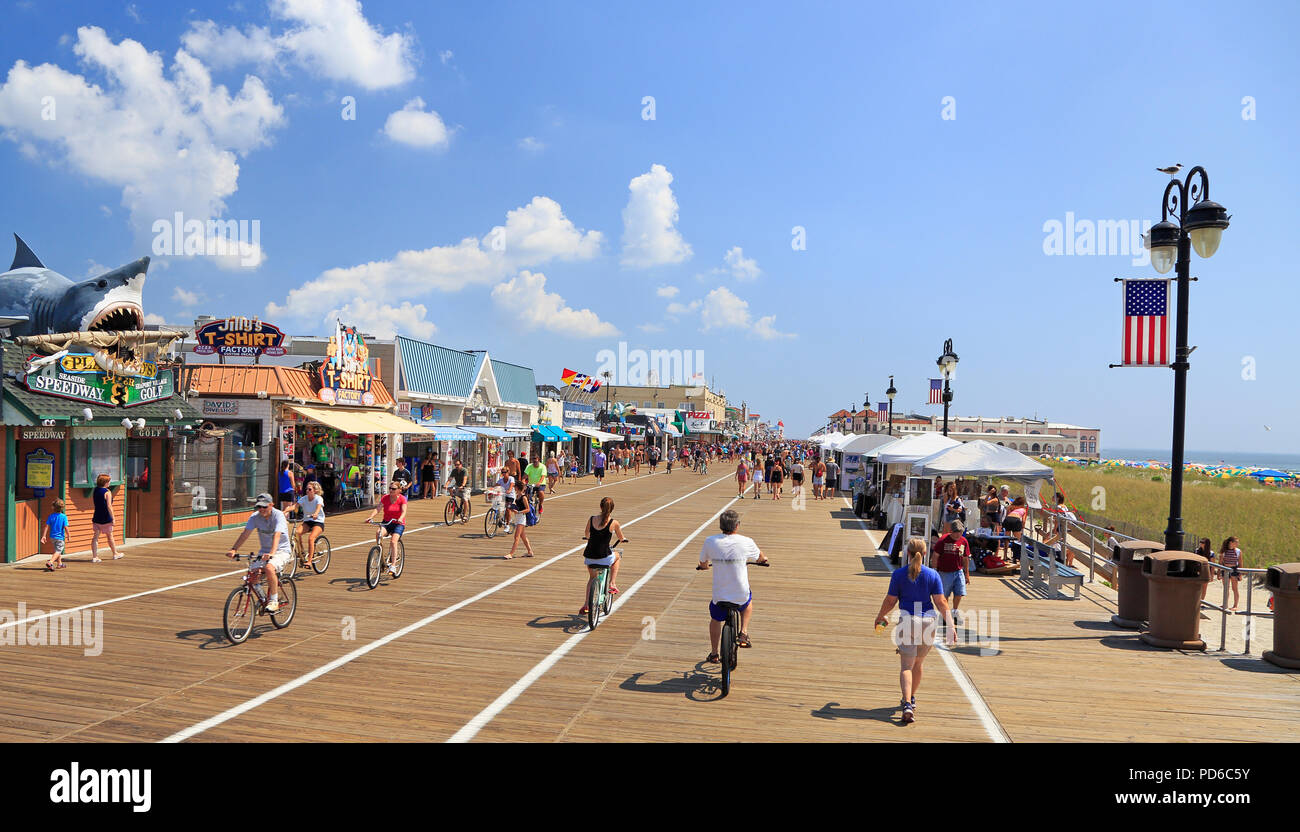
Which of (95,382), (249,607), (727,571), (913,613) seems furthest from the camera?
(95,382)

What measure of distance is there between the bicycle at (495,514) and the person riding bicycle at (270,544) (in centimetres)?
983

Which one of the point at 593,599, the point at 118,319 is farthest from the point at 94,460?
Result: the point at 593,599

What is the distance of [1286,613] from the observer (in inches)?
360

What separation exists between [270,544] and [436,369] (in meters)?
23.0

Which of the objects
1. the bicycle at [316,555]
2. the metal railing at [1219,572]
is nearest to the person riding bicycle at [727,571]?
the metal railing at [1219,572]

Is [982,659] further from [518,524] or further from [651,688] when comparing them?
[518,524]

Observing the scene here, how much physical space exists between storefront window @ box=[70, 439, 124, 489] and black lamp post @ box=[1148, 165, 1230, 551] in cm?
1861

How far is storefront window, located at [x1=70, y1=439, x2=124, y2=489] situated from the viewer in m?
16.0

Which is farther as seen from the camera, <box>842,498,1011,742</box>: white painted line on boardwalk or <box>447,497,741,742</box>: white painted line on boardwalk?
<box>842,498,1011,742</box>: white painted line on boardwalk

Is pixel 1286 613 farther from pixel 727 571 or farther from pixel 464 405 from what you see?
pixel 464 405

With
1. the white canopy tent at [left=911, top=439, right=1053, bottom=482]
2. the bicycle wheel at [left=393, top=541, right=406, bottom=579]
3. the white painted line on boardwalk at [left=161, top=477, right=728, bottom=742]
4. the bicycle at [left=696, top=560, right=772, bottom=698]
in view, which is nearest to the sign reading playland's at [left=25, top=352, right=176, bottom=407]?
the bicycle wheel at [left=393, top=541, right=406, bottom=579]

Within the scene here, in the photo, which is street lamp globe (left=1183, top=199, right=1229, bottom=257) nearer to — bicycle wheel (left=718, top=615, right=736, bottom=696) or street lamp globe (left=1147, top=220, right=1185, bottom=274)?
street lamp globe (left=1147, top=220, right=1185, bottom=274)
